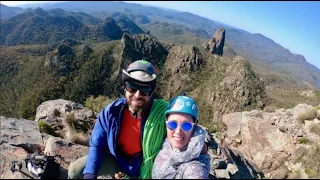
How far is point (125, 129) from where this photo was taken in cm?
422

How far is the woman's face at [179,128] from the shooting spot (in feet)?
11.4

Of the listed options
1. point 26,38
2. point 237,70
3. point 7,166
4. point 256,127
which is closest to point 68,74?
point 237,70

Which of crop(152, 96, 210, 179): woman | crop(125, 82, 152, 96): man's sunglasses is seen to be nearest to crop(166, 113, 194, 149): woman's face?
crop(152, 96, 210, 179): woman

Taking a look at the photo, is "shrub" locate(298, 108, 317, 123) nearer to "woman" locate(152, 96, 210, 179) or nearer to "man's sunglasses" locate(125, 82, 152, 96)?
"woman" locate(152, 96, 210, 179)

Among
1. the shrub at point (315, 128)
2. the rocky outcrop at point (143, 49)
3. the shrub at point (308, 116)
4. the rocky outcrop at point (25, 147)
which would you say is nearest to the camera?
the rocky outcrop at point (25, 147)

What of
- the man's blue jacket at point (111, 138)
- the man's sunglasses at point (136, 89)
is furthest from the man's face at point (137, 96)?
the man's blue jacket at point (111, 138)

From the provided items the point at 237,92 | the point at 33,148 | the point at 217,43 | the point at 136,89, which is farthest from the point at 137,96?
the point at 217,43

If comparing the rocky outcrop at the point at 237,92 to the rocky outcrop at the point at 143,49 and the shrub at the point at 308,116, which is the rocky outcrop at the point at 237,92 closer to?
the rocky outcrop at the point at 143,49

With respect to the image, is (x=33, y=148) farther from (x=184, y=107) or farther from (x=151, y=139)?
(x=184, y=107)

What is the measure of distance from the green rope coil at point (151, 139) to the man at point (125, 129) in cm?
15

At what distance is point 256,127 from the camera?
58.4ft

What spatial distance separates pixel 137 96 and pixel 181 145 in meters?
1.00

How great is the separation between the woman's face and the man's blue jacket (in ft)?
2.25

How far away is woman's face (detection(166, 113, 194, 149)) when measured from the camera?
11.4ft
